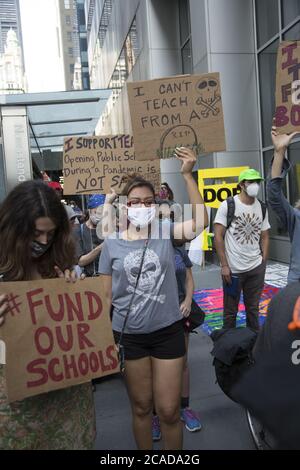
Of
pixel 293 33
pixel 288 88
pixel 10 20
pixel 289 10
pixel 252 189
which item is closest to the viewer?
pixel 288 88

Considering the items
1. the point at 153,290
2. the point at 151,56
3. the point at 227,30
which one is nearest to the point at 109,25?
the point at 151,56

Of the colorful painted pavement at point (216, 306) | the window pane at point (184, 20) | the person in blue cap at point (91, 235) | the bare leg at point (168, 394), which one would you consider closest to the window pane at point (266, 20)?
the window pane at point (184, 20)

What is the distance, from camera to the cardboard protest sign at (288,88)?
3242mm

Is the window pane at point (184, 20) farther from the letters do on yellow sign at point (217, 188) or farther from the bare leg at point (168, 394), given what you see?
the bare leg at point (168, 394)

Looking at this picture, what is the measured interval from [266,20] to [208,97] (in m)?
7.48

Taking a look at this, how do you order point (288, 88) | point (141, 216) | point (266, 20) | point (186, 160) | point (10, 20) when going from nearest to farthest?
point (141, 216)
point (186, 160)
point (288, 88)
point (266, 20)
point (10, 20)

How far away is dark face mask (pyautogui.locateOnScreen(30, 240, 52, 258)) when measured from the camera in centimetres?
194

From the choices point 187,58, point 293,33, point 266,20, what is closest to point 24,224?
point 293,33

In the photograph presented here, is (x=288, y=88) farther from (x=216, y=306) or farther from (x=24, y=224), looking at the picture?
(x=216, y=306)

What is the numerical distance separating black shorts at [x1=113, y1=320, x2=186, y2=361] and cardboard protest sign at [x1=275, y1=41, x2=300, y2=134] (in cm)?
172

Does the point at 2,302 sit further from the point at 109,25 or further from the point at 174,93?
the point at 109,25

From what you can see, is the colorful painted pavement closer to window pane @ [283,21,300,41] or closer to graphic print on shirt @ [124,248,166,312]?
graphic print on shirt @ [124,248,166,312]

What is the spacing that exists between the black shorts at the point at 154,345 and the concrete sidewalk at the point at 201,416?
978 millimetres

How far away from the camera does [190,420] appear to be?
11.2ft
